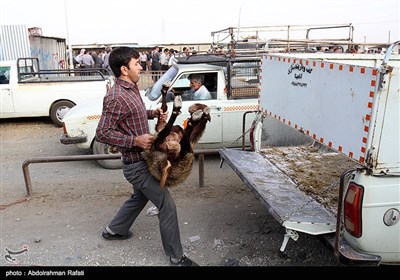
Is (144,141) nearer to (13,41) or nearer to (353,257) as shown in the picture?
(353,257)

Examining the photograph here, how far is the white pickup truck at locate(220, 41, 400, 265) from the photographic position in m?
2.58

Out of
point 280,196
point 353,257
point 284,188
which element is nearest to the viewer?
point 353,257

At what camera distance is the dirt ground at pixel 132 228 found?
12.3ft

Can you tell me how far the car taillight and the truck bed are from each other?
0.60ft

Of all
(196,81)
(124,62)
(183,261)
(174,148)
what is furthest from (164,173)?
(196,81)

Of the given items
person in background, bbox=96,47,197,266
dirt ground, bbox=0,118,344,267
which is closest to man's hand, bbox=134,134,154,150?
person in background, bbox=96,47,197,266

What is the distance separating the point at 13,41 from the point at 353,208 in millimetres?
18584

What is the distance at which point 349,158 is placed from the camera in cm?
302

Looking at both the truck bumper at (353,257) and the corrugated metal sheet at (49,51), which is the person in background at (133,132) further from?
the corrugated metal sheet at (49,51)

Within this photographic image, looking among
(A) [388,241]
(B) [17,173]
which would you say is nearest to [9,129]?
(B) [17,173]

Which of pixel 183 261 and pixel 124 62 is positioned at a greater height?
pixel 124 62

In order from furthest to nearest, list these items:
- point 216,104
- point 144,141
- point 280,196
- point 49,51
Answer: point 49,51
point 216,104
point 280,196
point 144,141

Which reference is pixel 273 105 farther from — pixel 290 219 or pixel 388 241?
pixel 388 241
